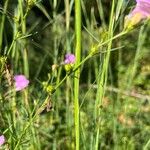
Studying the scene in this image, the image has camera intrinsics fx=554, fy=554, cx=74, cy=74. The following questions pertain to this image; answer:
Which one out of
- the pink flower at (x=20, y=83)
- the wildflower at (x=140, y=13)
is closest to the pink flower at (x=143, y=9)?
the wildflower at (x=140, y=13)

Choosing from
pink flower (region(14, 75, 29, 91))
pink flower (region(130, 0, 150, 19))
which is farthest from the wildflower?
pink flower (region(14, 75, 29, 91))

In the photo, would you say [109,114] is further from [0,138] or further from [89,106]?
[0,138]

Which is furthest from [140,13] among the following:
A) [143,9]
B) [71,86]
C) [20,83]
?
[71,86]

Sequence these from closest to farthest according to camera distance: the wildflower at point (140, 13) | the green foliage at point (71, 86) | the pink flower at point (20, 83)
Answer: the wildflower at point (140, 13)
the green foliage at point (71, 86)
the pink flower at point (20, 83)

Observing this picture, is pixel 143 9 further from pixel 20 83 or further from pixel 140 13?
pixel 20 83

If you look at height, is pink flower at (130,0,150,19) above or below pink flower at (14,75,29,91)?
above

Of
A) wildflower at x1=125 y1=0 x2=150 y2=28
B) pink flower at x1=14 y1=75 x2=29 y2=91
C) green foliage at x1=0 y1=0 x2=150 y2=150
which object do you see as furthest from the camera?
pink flower at x1=14 y1=75 x2=29 y2=91

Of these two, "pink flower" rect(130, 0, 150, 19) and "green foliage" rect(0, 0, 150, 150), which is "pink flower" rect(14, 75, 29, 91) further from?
"pink flower" rect(130, 0, 150, 19)

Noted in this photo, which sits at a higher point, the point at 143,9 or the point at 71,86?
the point at 143,9

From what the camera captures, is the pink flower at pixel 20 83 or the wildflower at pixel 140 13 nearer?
the wildflower at pixel 140 13

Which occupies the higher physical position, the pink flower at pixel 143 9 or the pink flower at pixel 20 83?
the pink flower at pixel 143 9

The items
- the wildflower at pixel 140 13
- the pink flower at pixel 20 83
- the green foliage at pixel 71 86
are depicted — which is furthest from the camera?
the pink flower at pixel 20 83

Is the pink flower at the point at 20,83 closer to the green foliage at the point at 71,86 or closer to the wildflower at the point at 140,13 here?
the green foliage at the point at 71,86
